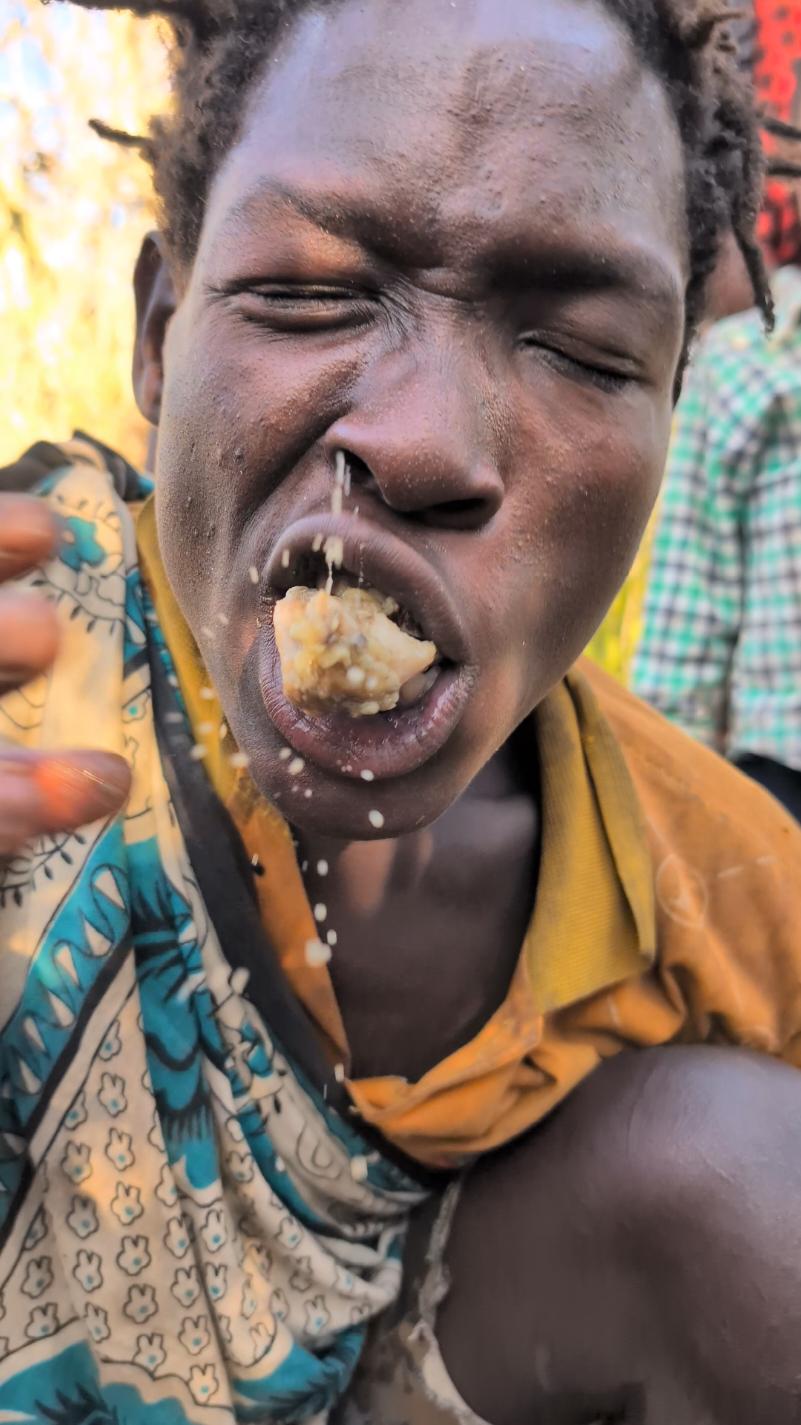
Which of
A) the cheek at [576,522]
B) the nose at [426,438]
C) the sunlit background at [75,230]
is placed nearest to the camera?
the nose at [426,438]

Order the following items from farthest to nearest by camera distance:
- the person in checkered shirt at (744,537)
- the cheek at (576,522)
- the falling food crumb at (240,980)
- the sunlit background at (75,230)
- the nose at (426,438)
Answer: the person in checkered shirt at (744,537), the sunlit background at (75,230), the falling food crumb at (240,980), the cheek at (576,522), the nose at (426,438)

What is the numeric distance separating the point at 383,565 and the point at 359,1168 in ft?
2.13

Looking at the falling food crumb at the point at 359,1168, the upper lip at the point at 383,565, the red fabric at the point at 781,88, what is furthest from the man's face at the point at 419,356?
the red fabric at the point at 781,88

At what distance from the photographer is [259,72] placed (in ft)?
3.06

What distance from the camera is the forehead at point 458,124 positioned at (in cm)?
80

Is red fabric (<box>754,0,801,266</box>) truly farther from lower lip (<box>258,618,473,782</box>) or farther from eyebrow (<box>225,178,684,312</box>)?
lower lip (<box>258,618,473,782</box>)

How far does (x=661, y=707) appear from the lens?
2.33 m

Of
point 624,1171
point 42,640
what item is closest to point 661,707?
point 624,1171

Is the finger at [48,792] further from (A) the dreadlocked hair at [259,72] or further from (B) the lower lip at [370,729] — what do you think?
(A) the dreadlocked hair at [259,72]

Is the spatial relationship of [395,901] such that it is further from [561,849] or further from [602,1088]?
[602,1088]

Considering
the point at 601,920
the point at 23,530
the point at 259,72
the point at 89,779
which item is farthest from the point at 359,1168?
the point at 259,72

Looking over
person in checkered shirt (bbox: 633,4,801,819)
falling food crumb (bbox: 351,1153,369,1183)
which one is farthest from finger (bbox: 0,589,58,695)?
person in checkered shirt (bbox: 633,4,801,819)

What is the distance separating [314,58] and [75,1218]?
3.10 feet

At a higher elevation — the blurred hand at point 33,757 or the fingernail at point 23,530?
the fingernail at point 23,530
